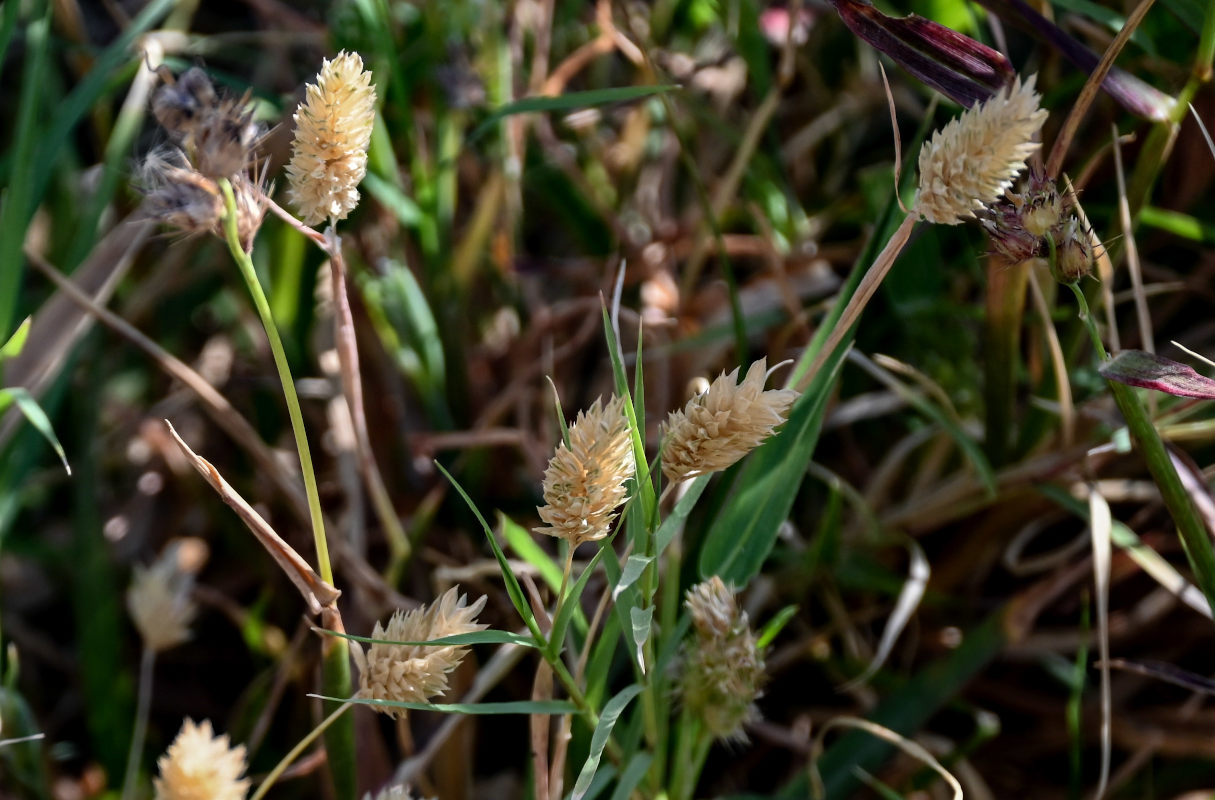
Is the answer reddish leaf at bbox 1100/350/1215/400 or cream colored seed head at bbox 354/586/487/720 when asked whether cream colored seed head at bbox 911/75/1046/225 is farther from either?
cream colored seed head at bbox 354/586/487/720

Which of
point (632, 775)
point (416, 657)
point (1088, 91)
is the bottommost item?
point (632, 775)

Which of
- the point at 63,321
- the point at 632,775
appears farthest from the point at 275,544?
the point at 63,321

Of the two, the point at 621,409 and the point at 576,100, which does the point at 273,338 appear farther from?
the point at 576,100

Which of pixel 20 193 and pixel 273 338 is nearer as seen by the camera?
pixel 273 338

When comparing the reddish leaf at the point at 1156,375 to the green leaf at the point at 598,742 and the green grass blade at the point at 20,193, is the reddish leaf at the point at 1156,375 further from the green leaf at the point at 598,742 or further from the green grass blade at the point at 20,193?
the green grass blade at the point at 20,193

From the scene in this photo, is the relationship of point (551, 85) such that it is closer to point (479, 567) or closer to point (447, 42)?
point (447, 42)

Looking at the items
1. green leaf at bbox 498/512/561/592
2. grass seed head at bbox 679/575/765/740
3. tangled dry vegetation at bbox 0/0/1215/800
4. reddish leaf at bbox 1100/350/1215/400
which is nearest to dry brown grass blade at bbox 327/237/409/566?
tangled dry vegetation at bbox 0/0/1215/800

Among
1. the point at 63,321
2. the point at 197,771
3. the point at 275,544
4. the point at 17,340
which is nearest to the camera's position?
the point at 197,771

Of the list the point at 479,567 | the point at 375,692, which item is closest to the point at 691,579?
the point at 479,567
